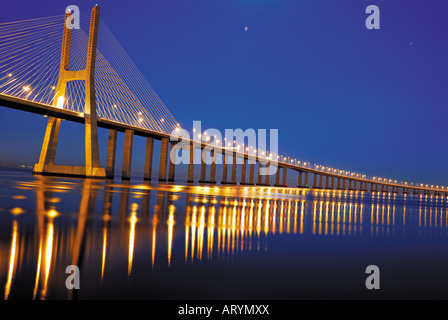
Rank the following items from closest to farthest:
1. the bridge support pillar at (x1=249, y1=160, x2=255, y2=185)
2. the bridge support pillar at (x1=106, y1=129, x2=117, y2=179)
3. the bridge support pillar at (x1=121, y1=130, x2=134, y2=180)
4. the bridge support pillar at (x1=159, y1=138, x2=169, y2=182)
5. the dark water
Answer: the dark water < the bridge support pillar at (x1=106, y1=129, x2=117, y2=179) < the bridge support pillar at (x1=121, y1=130, x2=134, y2=180) < the bridge support pillar at (x1=159, y1=138, x2=169, y2=182) < the bridge support pillar at (x1=249, y1=160, x2=255, y2=185)

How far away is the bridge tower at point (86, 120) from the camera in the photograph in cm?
4531

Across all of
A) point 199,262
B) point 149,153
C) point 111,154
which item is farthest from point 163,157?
point 199,262

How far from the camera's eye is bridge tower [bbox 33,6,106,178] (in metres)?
45.3

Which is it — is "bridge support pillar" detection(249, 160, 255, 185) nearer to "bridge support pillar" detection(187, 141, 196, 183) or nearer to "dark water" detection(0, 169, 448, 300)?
"bridge support pillar" detection(187, 141, 196, 183)

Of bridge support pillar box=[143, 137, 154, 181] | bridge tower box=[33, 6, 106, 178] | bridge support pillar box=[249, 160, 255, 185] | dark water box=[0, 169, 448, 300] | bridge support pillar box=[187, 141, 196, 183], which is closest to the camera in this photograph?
dark water box=[0, 169, 448, 300]

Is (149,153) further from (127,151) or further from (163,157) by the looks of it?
(127,151)

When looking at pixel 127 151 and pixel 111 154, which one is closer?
pixel 111 154

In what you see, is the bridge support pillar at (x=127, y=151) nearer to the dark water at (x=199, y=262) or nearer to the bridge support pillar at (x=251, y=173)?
the bridge support pillar at (x=251, y=173)

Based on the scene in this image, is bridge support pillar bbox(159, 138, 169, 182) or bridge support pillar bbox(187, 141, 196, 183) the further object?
bridge support pillar bbox(187, 141, 196, 183)

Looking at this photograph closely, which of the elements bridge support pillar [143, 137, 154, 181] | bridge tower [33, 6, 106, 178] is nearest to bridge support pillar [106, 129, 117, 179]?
bridge tower [33, 6, 106, 178]

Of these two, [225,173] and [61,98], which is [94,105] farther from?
[225,173]

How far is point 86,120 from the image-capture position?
45.3 m
